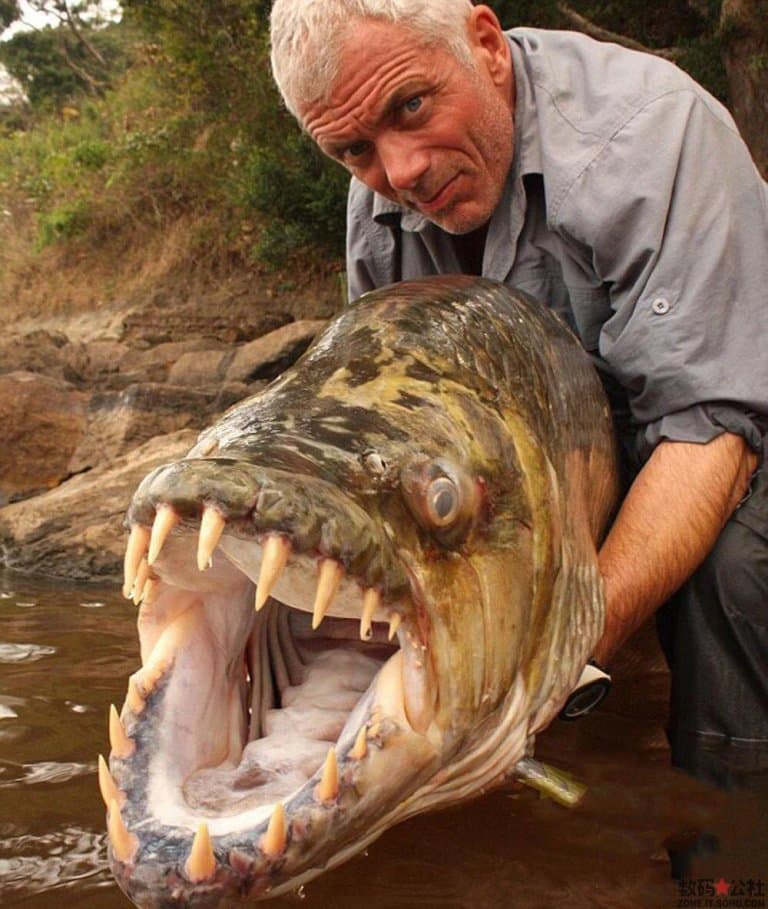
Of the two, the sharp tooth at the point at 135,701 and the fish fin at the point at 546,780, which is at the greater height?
the sharp tooth at the point at 135,701

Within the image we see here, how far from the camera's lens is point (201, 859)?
4.67ft

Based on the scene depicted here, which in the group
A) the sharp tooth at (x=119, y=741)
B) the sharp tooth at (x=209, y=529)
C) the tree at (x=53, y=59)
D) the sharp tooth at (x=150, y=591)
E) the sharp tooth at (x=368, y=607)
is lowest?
the sharp tooth at (x=119, y=741)

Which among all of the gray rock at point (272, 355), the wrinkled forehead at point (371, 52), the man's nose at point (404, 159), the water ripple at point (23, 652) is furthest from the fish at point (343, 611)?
the gray rock at point (272, 355)

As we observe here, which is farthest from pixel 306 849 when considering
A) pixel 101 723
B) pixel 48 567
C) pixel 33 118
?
pixel 33 118

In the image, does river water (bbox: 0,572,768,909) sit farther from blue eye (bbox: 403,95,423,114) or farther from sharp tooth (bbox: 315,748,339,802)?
blue eye (bbox: 403,95,423,114)

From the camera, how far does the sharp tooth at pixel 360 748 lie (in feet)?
5.16

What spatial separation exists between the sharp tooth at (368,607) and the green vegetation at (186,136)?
772 cm

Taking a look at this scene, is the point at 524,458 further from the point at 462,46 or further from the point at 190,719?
the point at 462,46

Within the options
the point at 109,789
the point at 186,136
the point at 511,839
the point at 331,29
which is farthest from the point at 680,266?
the point at 186,136

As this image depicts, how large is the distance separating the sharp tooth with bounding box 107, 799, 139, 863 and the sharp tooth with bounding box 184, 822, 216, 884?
10cm

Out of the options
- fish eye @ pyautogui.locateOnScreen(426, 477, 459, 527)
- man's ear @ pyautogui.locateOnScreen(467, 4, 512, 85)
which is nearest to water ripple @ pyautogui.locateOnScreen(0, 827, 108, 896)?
fish eye @ pyautogui.locateOnScreen(426, 477, 459, 527)

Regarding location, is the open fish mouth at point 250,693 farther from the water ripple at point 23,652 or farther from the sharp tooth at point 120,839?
the water ripple at point 23,652

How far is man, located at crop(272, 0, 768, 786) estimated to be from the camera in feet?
8.09

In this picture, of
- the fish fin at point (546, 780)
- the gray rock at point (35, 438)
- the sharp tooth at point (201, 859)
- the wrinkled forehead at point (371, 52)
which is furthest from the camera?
the gray rock at point (35, 438)
